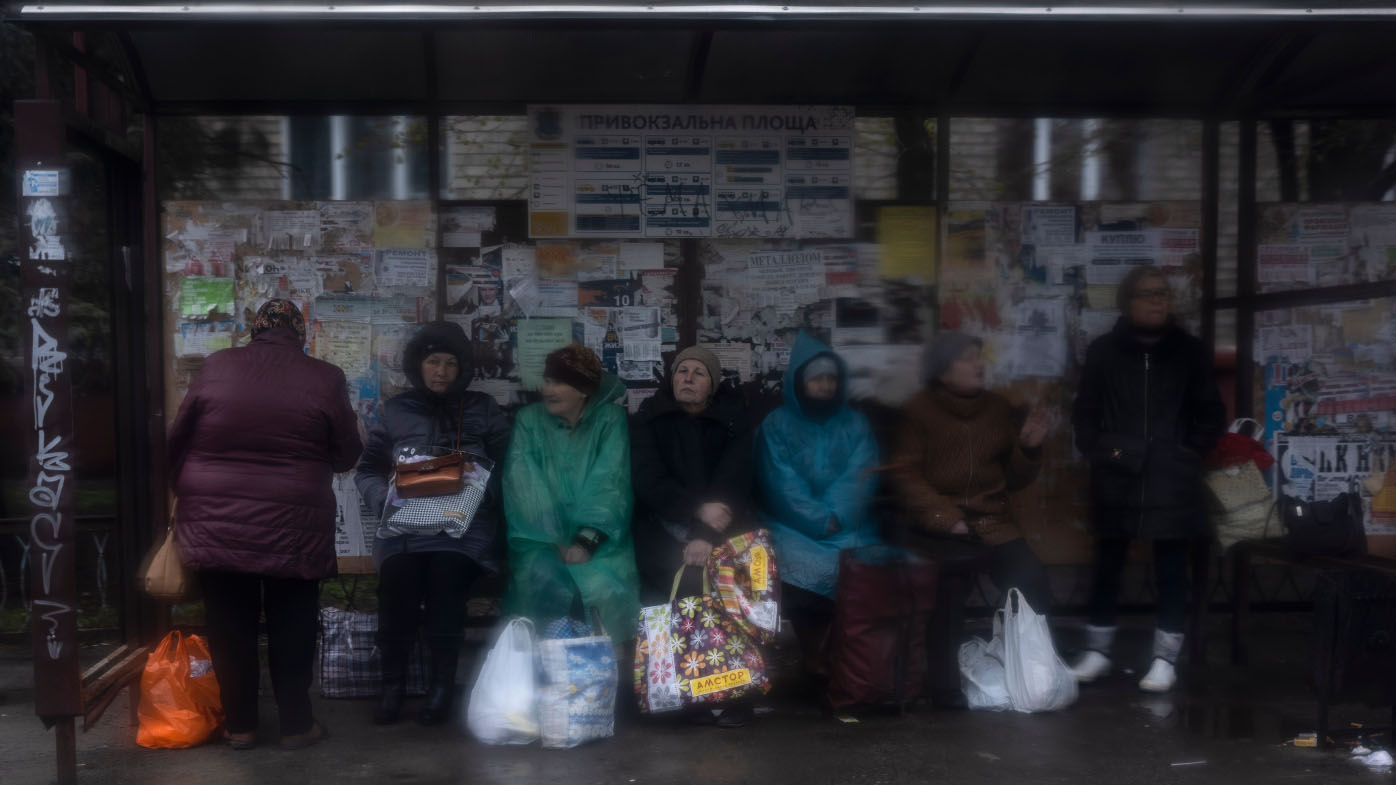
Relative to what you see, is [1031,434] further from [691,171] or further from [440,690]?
[440,690]

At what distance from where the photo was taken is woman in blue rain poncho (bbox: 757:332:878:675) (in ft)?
16.6

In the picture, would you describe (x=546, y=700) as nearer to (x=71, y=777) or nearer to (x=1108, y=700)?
(x=71, y=777)

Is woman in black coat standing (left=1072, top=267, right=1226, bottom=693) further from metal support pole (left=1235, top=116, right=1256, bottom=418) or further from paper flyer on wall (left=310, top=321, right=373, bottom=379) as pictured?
paper flyer on wall (left=310, top=321, right=373, bottom=379)

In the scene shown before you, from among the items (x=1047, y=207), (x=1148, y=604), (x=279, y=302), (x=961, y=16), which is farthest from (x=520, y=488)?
(x=1148, y=604)

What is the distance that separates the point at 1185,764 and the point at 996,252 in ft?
8.38

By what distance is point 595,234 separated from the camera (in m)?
5.84

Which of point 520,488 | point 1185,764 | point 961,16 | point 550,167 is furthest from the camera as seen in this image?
point 550,167

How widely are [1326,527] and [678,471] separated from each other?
2.70 metres

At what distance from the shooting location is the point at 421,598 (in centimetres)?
496

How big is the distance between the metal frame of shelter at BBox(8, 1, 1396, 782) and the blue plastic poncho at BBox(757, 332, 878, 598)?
1.10m

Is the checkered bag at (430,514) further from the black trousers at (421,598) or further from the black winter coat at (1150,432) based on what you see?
the black winter coat at (1150,432)

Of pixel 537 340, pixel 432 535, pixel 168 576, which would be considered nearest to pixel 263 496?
pixel 168 576

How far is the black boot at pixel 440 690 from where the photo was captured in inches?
193

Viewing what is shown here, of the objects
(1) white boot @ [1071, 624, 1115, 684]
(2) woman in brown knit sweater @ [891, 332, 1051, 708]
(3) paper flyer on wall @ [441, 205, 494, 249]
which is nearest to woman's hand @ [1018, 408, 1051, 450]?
(2) woman in brown knit sweater @ [891, 332, 1051, 708]
